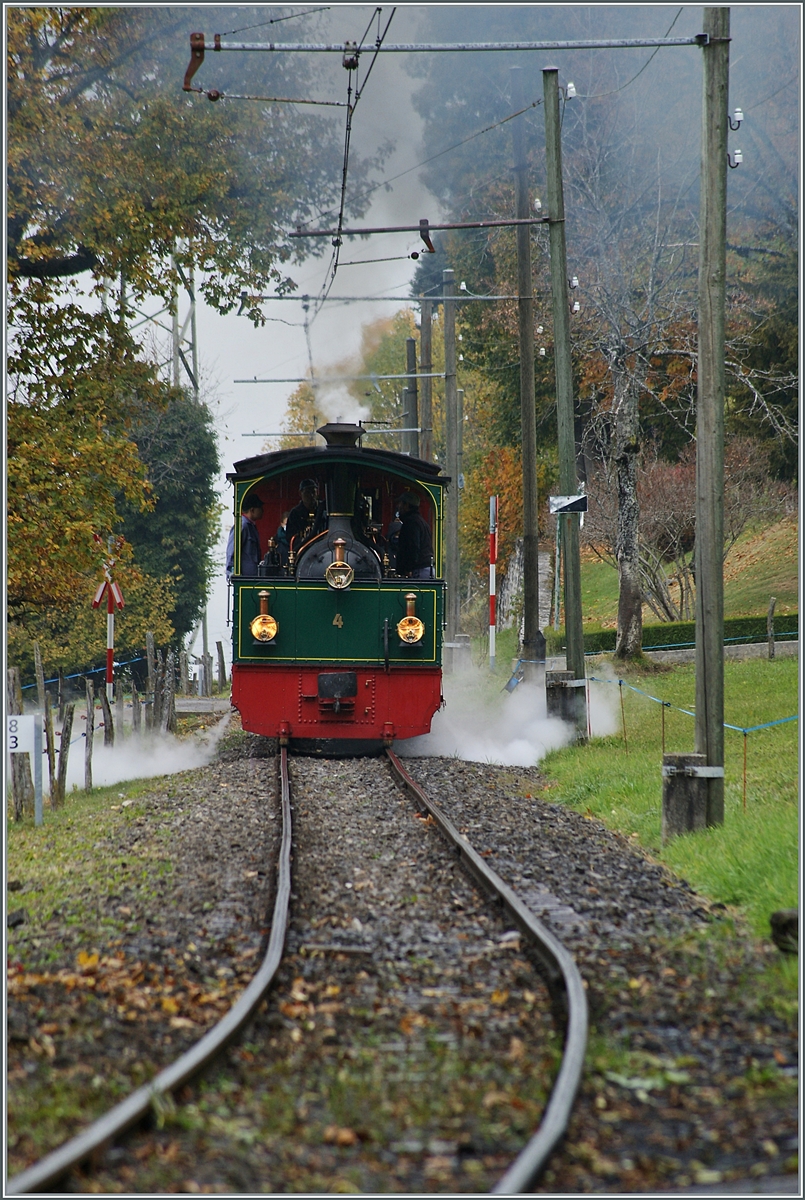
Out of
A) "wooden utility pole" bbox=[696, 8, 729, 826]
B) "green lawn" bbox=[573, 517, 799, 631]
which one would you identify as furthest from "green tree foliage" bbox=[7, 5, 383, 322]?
"green lawn" bbox=[573, 517, 799, 631]

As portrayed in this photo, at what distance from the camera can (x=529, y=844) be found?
334 inches

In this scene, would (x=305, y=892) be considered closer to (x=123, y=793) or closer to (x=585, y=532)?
(x=123, y=793)

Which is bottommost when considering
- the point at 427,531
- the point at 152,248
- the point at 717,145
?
the point at 427,531

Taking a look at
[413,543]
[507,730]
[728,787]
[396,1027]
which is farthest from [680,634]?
[396,1027]

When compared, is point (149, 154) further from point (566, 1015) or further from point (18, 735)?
point (566, 1015)

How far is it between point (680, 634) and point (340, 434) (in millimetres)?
14283

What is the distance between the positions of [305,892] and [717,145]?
20.0 feet

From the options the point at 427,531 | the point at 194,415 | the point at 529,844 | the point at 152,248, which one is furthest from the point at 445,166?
the point at 529,844

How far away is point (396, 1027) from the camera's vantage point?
4.77 m

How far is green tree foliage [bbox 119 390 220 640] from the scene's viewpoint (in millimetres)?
30625

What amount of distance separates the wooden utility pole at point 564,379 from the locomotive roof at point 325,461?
1839 millimetres

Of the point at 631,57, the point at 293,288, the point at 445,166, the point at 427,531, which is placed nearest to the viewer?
the point at 427,531

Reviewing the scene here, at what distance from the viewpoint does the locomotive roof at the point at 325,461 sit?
12852mm

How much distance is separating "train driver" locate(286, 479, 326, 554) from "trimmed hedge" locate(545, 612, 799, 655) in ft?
36.4
